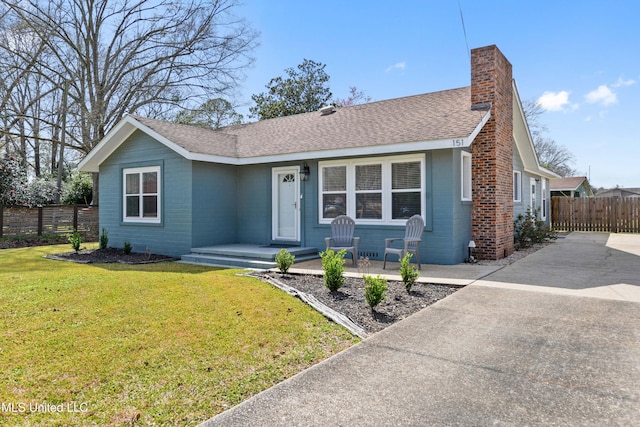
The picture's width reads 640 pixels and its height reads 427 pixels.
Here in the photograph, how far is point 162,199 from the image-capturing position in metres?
10.8

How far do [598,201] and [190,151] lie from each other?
60.1ft

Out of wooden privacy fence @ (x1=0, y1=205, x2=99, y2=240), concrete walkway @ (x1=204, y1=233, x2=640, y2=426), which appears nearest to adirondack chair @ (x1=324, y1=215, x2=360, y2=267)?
concrete walkway @ (x1=204, y1=233, x2=640, y2=426)

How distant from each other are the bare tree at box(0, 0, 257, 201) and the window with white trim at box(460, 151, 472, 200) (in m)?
15.0

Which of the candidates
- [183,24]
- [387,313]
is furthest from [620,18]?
[183,24]

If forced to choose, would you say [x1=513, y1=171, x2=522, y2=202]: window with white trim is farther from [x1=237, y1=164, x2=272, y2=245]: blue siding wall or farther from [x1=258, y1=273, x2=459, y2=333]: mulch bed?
[x1=258, y1=273, x2=459, y2=333]: mulch bed

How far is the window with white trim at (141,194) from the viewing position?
1107 centimetres

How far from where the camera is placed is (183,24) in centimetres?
1995

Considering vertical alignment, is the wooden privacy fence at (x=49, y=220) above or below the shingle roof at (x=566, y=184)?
below

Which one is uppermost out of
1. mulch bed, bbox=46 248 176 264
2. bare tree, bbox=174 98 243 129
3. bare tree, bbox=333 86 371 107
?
bare tree, bbox=333 86 371 107

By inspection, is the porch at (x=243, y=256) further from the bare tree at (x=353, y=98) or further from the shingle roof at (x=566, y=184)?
the shingle roof at (x=566, y=184)

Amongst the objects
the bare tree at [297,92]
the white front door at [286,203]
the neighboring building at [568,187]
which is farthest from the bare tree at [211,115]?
the neighboring building at [568,187]

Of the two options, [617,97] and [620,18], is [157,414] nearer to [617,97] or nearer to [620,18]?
[620,18]

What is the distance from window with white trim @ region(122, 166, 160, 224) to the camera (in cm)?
1107

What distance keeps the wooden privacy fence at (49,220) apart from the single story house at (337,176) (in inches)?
154
